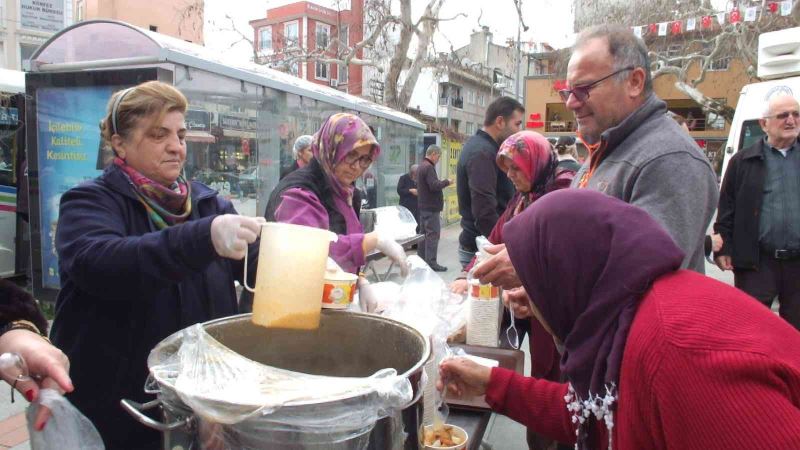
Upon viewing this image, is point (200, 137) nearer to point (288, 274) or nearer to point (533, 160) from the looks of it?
point (533, 160)

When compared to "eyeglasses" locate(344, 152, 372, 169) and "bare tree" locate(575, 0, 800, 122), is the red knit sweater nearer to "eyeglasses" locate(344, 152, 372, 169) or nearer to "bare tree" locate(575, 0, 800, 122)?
"eyeglasses" locate(344, 152, 372, 169)

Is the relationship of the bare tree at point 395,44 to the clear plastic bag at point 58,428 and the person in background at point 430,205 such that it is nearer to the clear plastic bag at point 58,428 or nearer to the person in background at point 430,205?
the person in background at point 430,205

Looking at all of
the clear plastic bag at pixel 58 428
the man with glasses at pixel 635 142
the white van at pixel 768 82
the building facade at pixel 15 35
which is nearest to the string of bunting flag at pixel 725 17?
the white van at pixel 768 82

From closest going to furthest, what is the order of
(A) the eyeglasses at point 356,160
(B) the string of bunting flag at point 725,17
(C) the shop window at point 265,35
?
(A) the eyeglasses at point 356,160 < (B) the string of bunting flag at point 725,17 < (C) the shop window at point 265,35

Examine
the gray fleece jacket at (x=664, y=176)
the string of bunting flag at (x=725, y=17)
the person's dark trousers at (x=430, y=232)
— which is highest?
the string of bunting flag at (x=725, y=17)

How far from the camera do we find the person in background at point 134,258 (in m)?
1.18

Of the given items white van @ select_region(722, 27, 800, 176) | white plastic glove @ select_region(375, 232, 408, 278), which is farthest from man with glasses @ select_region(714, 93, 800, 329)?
white plastic glove @ select_region(375, 232, 408, 278)

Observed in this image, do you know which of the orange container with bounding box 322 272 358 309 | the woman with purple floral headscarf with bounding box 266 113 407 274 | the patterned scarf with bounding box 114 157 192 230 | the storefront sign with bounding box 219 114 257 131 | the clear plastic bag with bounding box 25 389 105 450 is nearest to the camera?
the clear plastic bag with bounding box 25 389 105 450

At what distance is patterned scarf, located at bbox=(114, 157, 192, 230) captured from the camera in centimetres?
148

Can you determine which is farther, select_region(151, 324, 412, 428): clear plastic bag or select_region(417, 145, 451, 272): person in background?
select_region(417, 145, 451, 272): person in background

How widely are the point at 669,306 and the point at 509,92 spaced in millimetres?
44038

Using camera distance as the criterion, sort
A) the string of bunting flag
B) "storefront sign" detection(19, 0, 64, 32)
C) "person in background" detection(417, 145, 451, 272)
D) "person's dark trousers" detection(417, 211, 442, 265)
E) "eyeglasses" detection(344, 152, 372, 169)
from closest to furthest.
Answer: "eyeglasses" detection(344, 152, 372, 169) → "person in background" detection(417, 145, 451, 272) → "person's dark trousers" detection(417, 211, 442, 265) → the string of bunting flag → "storefront sign" detection(19, 0, 64, 32)

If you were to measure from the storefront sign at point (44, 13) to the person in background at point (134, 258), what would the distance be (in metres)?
14.5

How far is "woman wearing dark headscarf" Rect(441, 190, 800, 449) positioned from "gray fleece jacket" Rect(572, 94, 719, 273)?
0.73 meters
